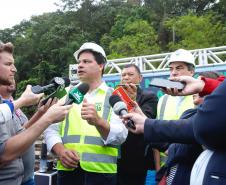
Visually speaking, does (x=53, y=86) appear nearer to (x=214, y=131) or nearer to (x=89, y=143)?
(x=89, y=143)

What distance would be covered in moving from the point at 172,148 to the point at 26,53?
33679mm

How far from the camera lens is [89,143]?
2828 mm

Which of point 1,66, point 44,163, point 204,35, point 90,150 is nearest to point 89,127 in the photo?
point 90,150

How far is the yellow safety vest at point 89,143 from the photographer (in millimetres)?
2783

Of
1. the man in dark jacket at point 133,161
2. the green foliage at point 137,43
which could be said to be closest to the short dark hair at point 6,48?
the man in dark jacket at point 133,161

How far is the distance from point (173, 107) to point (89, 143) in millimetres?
934

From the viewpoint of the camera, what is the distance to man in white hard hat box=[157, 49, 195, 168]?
328cm

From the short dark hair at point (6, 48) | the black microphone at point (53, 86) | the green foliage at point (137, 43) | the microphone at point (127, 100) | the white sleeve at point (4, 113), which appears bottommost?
the white sleeve at point (4, 113)

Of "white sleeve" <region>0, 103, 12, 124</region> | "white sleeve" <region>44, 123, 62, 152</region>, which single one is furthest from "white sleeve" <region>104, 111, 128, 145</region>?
"white sleeve" <region>0, 103, 12, 124</region>

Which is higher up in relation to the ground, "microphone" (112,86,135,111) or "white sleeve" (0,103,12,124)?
"microphone" (112,86,135,111)

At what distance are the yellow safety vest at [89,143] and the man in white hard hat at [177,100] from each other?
67 centimetres

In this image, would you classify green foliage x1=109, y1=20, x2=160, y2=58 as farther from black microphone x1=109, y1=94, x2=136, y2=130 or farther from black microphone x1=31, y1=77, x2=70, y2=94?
black microphone x1=109, y1=94, x2=136, y2=130

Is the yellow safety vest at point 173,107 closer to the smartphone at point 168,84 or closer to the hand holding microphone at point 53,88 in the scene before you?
the hand holding microphone at point 53,88

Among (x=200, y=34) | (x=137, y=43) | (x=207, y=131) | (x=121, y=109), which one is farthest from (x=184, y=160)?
(x=137, y=43)
